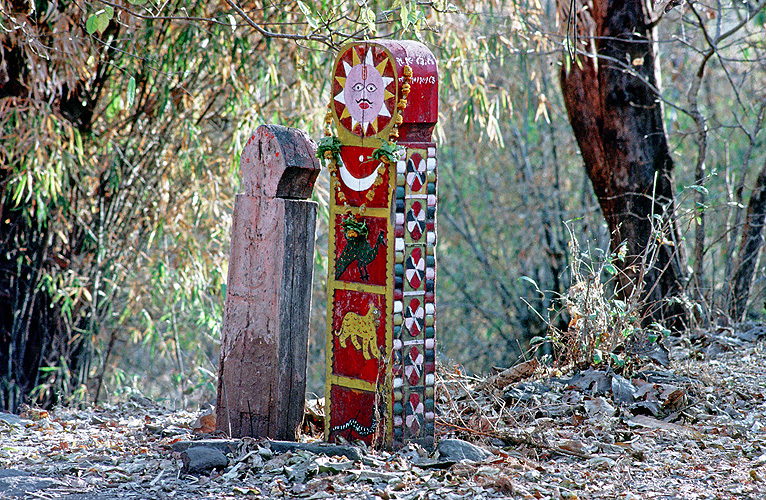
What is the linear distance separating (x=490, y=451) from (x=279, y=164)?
4.84 ft

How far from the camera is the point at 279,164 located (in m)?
3.25

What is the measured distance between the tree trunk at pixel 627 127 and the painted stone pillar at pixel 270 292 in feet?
8.92

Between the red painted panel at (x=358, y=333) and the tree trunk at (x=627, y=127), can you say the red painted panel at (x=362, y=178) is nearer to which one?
the red painted panel at (x=358, y=333)

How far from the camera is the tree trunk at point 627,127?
530 cm

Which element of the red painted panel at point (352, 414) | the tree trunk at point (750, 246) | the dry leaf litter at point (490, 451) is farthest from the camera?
the tree trunk at point (750, 246)

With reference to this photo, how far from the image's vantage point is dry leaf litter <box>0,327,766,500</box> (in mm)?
2734

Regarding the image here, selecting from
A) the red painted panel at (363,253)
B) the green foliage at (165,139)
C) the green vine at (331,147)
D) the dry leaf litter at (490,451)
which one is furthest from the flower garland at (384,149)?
the dry leaf litter at (490,451)

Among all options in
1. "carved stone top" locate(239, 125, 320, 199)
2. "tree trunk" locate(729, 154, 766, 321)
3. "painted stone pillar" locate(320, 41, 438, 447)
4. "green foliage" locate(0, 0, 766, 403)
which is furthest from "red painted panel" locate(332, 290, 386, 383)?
"tree trunk" locate(729, 154, 766, 321)

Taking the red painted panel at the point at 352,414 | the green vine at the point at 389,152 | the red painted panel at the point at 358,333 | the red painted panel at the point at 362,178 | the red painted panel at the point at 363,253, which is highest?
the green vine at the point at 389,152

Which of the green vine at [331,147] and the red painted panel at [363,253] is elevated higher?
the green vine at [331,147]

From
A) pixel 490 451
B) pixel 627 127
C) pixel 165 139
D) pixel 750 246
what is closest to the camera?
pixel 490 451

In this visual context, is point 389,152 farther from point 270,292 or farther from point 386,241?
point 270,292

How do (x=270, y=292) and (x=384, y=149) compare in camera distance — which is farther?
(x=270, y=292)

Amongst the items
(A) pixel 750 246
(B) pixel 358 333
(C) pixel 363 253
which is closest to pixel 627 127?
(A) pixel 750 246
